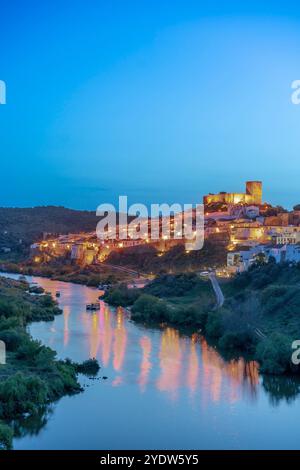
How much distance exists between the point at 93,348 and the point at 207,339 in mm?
3521

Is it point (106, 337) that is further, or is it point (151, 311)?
point (151, 311)

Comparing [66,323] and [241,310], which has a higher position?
[241,310]

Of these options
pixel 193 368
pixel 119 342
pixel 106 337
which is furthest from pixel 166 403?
pixel 106 337

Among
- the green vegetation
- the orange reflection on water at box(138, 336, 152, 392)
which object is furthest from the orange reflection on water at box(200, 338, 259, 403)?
the green vegetation

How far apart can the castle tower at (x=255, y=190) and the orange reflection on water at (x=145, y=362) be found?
118 feet

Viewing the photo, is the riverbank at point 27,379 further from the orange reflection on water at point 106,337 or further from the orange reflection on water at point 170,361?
the orange reflection on water at point 170,361

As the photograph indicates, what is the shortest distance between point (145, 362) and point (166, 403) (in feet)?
10.4

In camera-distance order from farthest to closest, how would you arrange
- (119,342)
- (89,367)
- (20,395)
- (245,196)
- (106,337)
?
(245,196) → (106,337) → (119,342) → (89,367) → (20,395)

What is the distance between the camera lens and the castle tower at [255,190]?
2098 inches

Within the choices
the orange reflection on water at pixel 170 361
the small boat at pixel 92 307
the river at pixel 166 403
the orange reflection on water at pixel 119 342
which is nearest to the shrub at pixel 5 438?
the river at pixel 166 403

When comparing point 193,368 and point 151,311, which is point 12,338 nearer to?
point 193,368

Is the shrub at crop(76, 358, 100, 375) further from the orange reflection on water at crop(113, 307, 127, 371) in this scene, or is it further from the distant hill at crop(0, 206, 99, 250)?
the distant hill at crop(0, 206, 99, 250)

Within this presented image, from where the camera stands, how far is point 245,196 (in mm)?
53094
